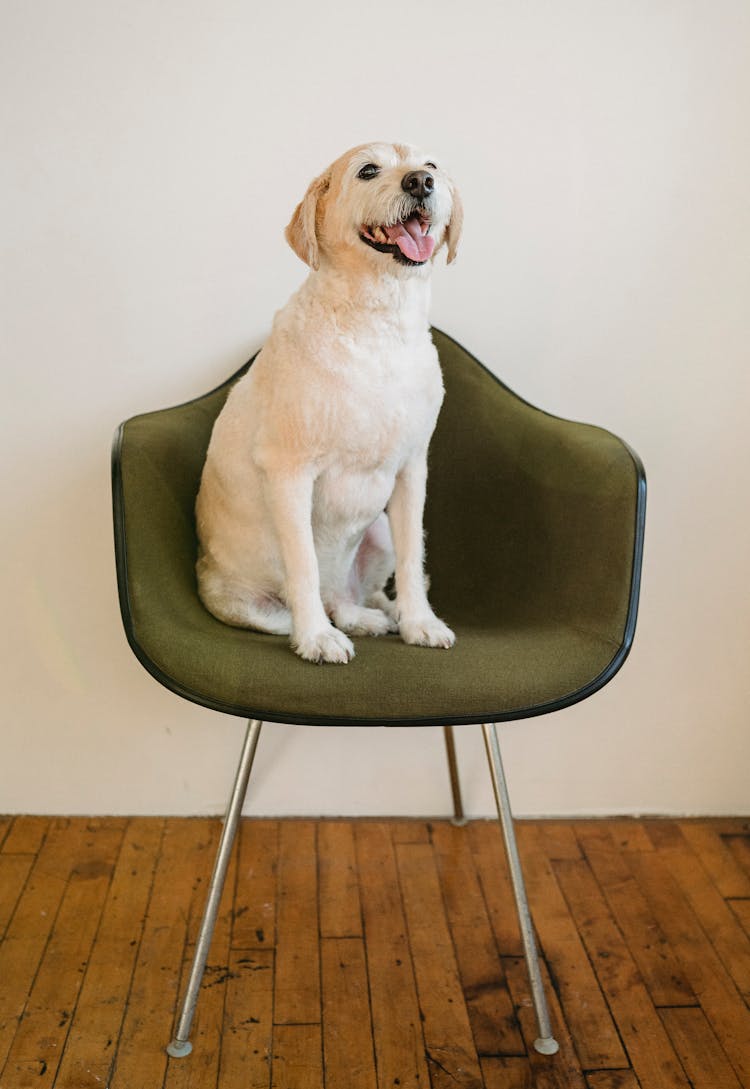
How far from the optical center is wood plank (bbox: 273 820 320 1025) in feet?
6.21

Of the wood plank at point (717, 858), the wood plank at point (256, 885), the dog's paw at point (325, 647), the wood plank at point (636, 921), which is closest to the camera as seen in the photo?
the dog's paw at point (325, 647)

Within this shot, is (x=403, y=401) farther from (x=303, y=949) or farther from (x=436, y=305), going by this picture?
(x=303, y=949)

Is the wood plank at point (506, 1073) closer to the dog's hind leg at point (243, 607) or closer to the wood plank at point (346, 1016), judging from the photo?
the wood plank at point (346, 1016)

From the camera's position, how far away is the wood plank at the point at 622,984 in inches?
69.4

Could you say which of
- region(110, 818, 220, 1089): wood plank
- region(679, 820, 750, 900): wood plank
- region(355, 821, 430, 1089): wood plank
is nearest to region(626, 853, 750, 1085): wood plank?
region(679, 820, 750, 900): wood plank

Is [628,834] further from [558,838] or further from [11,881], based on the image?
[11,881]

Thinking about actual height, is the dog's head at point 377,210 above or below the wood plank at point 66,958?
above

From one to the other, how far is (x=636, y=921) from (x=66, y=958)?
1152mm

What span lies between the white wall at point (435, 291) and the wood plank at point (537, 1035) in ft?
2.04

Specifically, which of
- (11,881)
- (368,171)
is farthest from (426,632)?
(11,881)

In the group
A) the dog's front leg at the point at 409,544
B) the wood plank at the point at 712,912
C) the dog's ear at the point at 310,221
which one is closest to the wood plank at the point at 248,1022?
the dog's front leg at the point at 409,544

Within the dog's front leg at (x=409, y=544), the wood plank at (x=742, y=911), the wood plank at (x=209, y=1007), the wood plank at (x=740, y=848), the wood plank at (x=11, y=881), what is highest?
the dog's front leg at (x=409, y=544)

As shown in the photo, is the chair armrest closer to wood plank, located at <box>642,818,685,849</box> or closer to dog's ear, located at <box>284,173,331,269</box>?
dog's ear, located at <box>284,173,331,269</box>

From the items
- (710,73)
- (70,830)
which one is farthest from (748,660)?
(70,830)
